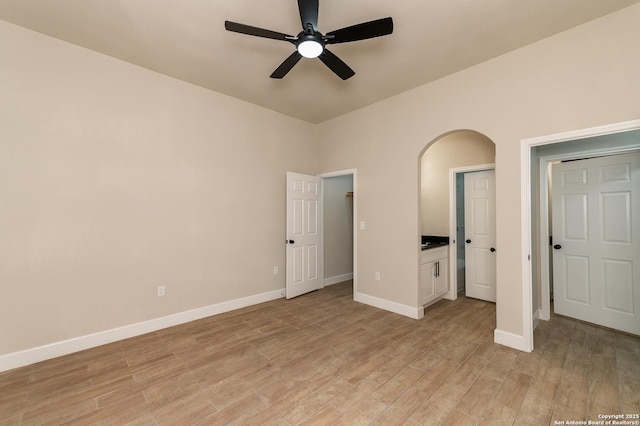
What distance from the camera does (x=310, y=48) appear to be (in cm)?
211

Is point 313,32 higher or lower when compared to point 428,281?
higher

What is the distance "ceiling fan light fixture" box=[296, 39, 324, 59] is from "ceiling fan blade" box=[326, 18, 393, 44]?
0.10 metres

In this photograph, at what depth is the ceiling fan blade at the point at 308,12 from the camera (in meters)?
1.83

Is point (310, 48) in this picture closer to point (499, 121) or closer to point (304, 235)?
point (499, 121)

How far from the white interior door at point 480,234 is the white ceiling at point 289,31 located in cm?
187

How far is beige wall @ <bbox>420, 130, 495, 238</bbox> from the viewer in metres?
4.07

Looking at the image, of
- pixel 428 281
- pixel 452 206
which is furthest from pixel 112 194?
pixel 452 206

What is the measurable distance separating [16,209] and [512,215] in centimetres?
498

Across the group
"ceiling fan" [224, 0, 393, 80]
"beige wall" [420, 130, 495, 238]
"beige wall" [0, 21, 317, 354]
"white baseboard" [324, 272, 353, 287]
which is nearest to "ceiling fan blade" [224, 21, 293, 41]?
"ceiling fan" [224, 0, 393, 80]

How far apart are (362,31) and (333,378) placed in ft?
9.41

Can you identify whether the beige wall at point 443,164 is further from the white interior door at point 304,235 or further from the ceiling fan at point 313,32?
the ceiling fan at point 313,32

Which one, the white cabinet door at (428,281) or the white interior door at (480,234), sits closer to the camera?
the white cabinet door at (428,281)

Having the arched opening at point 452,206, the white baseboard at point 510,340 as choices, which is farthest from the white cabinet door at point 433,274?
the white baseboard at point 510,340

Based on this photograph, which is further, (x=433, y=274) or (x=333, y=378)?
(x=433, y=274)
